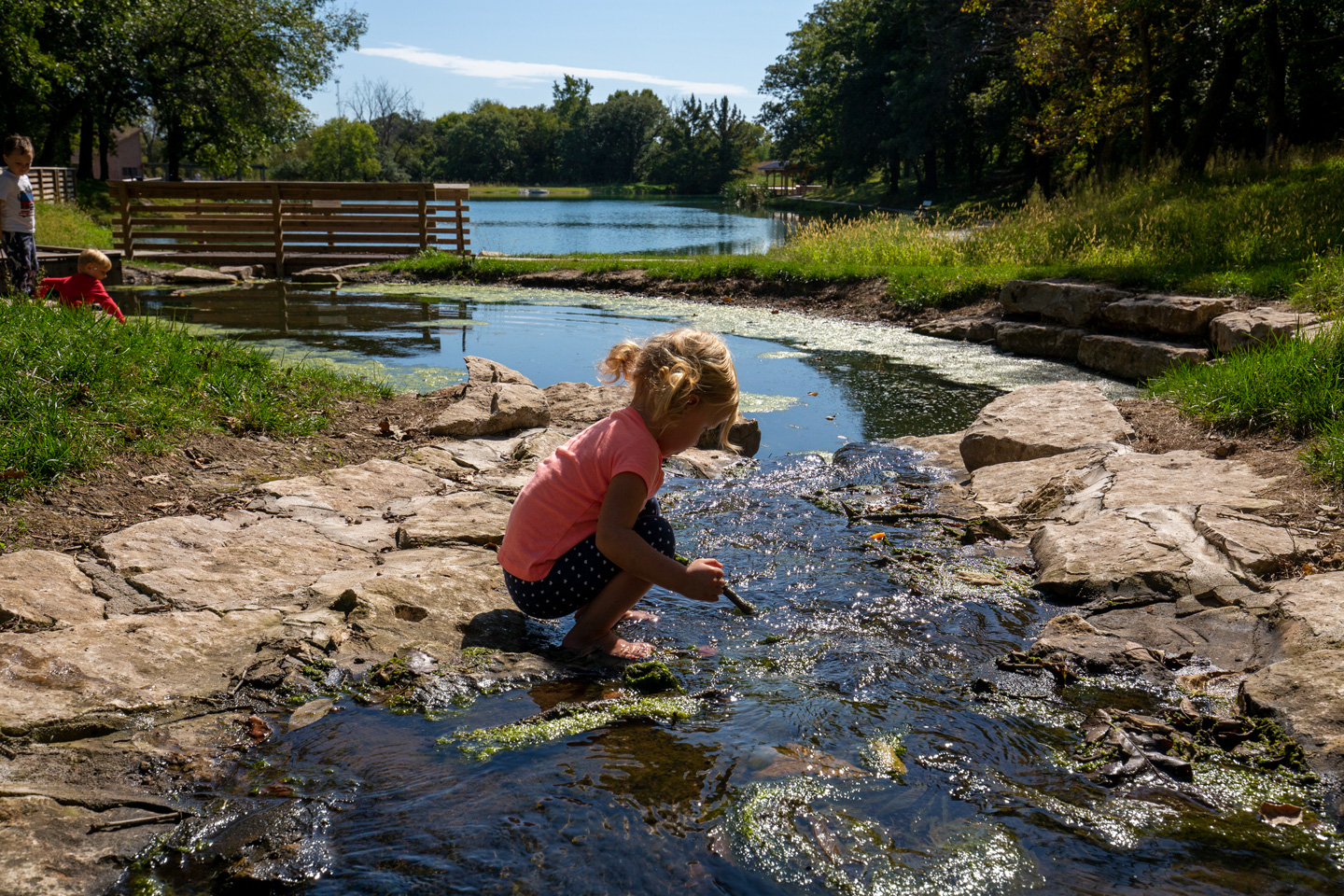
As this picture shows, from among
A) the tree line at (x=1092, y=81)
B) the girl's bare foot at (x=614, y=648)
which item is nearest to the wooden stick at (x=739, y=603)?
the girl's bare foot at (x=614, y=648)

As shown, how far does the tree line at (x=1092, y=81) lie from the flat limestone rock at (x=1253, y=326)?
9144 mm

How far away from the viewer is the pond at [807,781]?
203 centimetres

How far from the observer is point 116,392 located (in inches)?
201

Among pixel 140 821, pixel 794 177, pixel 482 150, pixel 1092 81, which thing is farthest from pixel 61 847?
pixel 482 150

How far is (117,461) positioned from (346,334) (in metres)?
6.90

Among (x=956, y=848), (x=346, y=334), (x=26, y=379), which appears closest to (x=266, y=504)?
(x=26, y=379)

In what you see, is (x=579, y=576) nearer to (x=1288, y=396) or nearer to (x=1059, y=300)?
(x=1288, y=396)

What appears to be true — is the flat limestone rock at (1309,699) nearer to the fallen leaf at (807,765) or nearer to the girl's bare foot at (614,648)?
the fallen leaf at (807,765)

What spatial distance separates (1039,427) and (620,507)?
4.11 meters

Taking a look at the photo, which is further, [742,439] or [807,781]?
[742,439]

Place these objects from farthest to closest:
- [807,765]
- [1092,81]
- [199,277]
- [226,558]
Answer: [1092,81] < [199,277] < [226,558] < [807,765]

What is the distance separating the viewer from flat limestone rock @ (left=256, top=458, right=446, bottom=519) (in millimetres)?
4523

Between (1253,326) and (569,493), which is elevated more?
(1253,326)

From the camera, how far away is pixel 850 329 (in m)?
12.8
